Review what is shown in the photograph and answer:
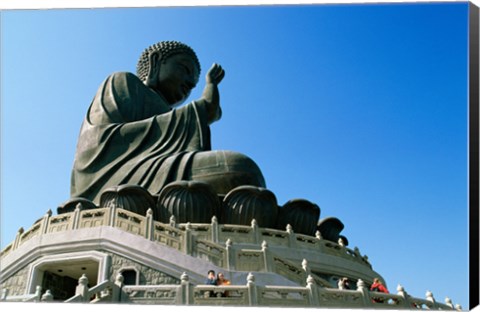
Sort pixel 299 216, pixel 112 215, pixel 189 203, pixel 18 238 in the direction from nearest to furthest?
pixel 112 215, pixel 18 238, pixel 189 203, pixel 299 216

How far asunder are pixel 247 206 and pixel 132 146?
12.6 feet

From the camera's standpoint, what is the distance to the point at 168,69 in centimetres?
1809

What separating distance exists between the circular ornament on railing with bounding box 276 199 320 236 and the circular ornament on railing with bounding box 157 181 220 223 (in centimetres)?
139

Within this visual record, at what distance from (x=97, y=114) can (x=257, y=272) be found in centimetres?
816

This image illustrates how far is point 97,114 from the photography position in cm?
1554

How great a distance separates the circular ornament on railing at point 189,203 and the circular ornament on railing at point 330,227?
7.90 feet

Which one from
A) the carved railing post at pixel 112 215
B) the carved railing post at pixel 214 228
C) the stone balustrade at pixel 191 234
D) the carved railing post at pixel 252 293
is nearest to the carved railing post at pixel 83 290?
the stone balustrade at pixel 191 234

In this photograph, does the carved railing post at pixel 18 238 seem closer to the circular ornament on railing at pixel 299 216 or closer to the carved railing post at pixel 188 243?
the carved railing post at pixel 188 243

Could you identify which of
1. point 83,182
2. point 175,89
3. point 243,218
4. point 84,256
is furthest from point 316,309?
point 175,89

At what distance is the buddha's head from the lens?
18016 mm

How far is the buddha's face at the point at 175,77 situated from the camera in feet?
59.1

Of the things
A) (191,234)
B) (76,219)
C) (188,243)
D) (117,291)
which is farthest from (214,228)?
(117,291)

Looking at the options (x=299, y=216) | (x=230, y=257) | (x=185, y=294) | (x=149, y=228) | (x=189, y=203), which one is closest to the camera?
(x=185, y=294)

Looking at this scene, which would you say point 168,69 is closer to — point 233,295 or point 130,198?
point 130,198
